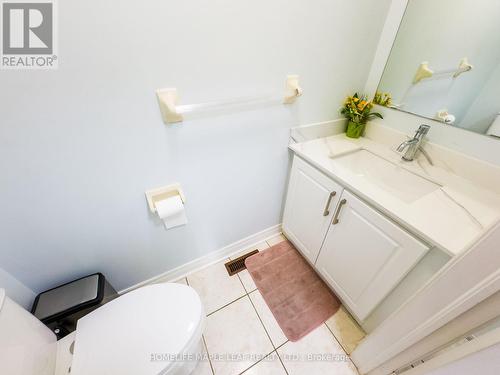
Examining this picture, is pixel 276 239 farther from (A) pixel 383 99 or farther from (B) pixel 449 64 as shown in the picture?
(B) pixel 449 64

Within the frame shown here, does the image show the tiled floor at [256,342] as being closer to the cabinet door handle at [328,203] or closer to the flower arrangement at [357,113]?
the cabinet door handle at [328,203]

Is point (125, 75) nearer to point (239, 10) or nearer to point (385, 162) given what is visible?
point (239, 10)

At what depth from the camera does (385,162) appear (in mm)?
1216

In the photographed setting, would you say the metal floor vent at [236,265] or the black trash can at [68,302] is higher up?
the black trash can at [68,302]

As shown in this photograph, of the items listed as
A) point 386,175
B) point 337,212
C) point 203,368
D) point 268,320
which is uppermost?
point 386,175

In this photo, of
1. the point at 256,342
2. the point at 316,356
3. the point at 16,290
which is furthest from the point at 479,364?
the point at 16,290

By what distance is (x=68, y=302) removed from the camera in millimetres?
914

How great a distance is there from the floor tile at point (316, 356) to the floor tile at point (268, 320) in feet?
0.14

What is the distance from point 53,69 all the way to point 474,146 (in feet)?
5.72

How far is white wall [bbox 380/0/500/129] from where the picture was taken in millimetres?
920

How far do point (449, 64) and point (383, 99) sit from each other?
314 mm

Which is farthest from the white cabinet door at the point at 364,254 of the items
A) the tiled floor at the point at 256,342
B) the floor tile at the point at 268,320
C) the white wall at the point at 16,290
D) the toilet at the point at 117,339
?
the white wall at the point at 16,290

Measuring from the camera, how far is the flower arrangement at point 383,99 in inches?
49.9

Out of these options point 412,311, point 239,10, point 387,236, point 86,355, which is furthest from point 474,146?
point 86,355
